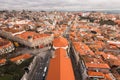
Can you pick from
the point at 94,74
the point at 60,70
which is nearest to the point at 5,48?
the point at 60,70

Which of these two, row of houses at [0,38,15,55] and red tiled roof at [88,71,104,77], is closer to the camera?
red tiled roof at [88,71,104,77]

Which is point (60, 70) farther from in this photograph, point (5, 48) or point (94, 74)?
point (5, 48)

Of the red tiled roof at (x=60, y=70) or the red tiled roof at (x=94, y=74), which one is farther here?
the red tiled roof at (x=94, y=74)

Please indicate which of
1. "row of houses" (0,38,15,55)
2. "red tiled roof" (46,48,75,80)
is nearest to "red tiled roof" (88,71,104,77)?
"red tiled roof" (46,48,75,80)

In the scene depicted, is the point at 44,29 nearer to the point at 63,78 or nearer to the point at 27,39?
the point at 27,39

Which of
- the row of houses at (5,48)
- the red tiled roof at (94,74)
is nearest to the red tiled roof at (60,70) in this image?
the red tiled roof at (94,74)

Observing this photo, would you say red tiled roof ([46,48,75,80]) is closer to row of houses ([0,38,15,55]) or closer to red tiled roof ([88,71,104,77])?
red tiled roof ([88,71,104,77])

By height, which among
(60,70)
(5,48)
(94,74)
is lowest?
(5,48)

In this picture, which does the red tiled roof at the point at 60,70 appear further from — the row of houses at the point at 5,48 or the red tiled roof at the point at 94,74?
the row of houses at the point at 5,48

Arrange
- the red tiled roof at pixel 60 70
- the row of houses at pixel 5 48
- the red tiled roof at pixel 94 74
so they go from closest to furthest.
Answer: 1. the red tiled roof at pixel 60 70
2. the red tiled roof at pixel 94 74
3. the row of houses at pixel 5 48

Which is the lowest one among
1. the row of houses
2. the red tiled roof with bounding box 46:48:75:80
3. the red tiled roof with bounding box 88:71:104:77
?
the row of houses

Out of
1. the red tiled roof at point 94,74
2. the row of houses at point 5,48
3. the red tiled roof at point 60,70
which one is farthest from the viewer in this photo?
the row of houses at point 5,48
